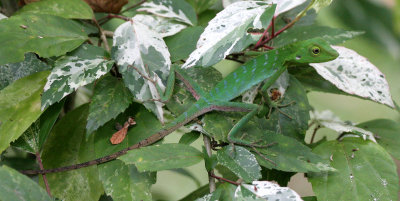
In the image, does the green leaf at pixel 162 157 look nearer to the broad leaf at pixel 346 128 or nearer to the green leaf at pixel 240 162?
the green leaf at pixel 240 162

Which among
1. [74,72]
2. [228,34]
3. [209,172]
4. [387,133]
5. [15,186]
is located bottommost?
[387,133]

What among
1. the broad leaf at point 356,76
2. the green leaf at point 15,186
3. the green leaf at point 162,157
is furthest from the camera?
the broad leaf at point 356,76

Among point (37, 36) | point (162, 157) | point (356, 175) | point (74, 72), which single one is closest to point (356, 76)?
point (356, 175)

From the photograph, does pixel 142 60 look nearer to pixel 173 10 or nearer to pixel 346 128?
pixel 173 10

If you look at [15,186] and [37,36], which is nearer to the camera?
[15,186]

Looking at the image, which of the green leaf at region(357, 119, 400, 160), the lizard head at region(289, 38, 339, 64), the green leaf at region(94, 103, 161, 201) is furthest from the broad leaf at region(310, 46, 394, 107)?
the green leaf at region(94, 103, 161, 201)

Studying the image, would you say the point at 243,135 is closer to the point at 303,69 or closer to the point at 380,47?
the point at 303,69

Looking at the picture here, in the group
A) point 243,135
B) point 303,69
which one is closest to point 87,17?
point 243,135

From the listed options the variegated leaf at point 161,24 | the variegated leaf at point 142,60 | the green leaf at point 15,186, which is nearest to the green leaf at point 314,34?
the variegated leaf at point 161,24
